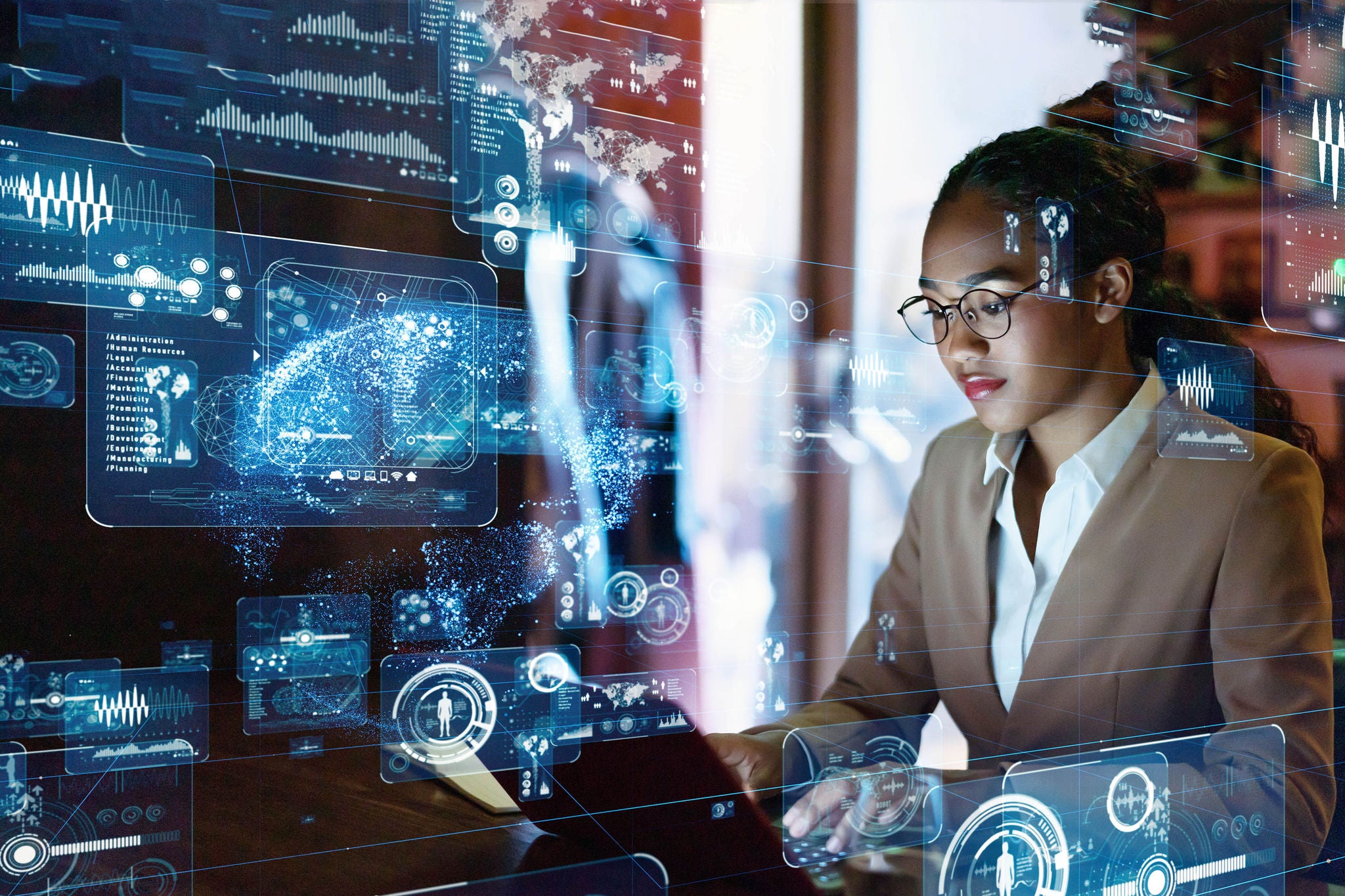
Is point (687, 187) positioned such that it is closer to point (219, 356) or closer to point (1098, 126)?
point (219, 356)

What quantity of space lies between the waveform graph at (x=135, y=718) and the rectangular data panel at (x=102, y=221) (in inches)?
20.3

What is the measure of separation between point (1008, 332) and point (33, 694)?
5.89 feet

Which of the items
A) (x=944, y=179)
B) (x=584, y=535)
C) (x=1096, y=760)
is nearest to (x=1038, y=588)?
(x=1096, y=760)

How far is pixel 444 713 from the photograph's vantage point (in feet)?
4.29

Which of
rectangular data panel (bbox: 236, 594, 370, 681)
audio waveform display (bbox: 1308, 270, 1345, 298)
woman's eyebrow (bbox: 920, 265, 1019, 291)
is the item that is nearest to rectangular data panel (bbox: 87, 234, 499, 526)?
rectangular data panel (bbox: 236, 594, 370, 681)

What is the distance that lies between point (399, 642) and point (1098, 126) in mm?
1818

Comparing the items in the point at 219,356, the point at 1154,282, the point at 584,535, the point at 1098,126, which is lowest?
the point at 584,535

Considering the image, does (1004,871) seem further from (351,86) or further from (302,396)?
(351,86)

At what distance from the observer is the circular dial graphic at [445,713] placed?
1.29m

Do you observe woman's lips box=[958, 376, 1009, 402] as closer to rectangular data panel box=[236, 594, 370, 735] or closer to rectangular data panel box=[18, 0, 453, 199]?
rectangular data panel box=[18, 0, 453, 199]

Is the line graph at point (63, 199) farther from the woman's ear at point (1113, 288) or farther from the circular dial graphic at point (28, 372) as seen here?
the woman's ear at point (1113, 288)

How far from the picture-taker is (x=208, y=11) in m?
1.22

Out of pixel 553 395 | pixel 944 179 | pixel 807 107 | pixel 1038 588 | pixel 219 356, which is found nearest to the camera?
pixel 219 356

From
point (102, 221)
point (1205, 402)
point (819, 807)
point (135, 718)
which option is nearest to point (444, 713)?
point (135, 718)
